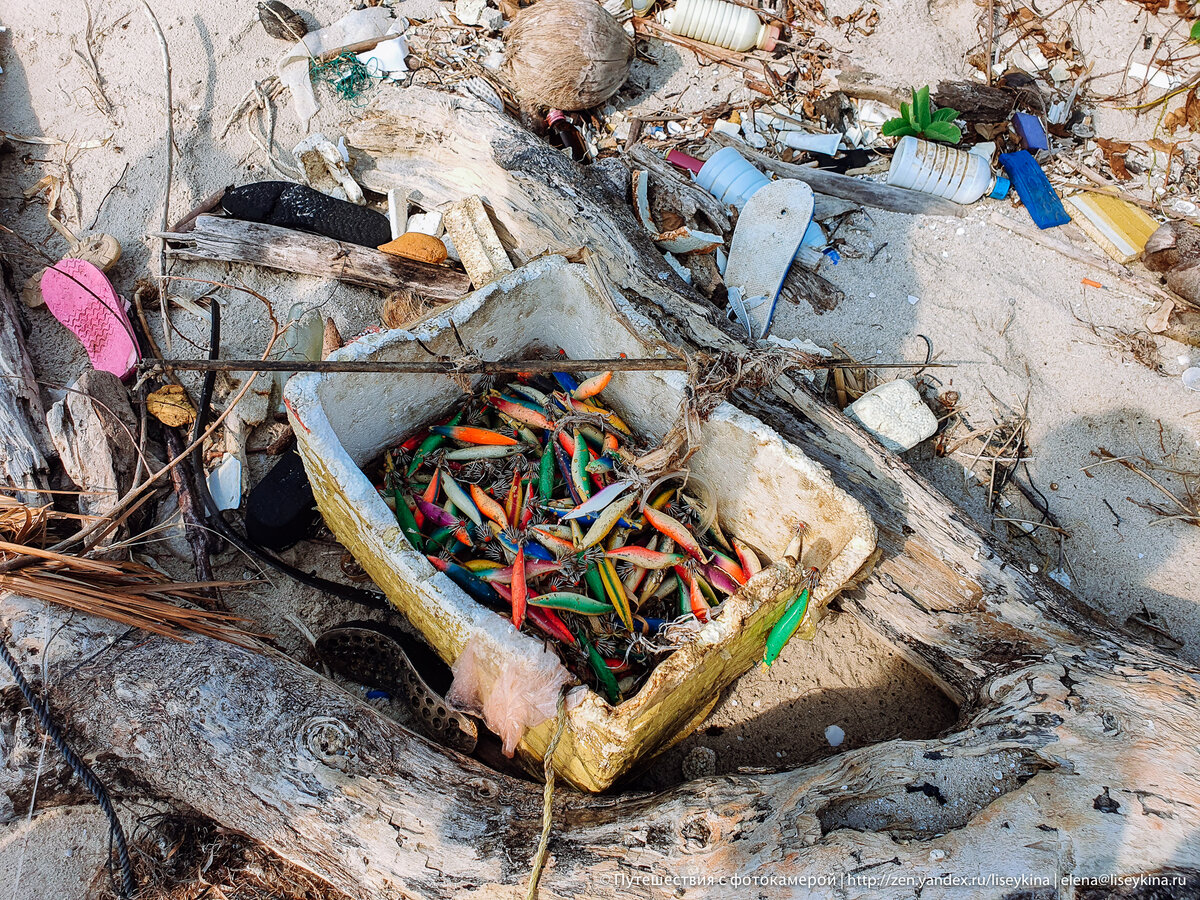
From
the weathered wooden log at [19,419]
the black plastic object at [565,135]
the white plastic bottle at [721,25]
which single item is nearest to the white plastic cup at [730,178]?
the black plastic object at [565,135]

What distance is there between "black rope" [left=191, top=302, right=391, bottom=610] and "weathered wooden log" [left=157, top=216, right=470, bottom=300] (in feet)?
2.62

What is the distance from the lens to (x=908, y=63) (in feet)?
15.5

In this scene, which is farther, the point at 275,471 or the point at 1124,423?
the point at 1124,423

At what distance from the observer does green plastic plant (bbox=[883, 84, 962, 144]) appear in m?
4.22

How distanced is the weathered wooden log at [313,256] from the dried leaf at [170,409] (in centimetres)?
87

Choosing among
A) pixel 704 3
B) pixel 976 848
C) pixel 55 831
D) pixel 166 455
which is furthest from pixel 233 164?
pixel 976 848

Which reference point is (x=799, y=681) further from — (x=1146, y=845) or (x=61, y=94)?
(x=61, y=94)

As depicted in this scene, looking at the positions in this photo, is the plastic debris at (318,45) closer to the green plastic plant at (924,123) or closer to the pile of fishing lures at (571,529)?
the pile of fishing lures at (571,529)

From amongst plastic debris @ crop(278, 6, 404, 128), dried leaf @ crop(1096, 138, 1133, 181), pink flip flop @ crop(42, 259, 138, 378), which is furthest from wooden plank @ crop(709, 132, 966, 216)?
pink flip flop @ crop(42, 259, 138, 378)

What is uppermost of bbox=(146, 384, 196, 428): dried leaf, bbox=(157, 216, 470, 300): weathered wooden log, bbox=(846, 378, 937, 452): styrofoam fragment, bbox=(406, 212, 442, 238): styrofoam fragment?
bbox=(406, 212, 442, 238): styrofoam fragment

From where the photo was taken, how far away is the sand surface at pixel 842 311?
279 cm

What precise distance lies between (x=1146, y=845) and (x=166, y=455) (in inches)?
149

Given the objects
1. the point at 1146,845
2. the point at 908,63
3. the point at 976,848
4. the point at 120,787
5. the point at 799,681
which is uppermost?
the point at 908,63

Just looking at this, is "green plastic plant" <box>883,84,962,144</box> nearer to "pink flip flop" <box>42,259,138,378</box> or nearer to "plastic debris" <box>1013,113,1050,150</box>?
"plastic debris" <box>1013,113,1050,150</box>
